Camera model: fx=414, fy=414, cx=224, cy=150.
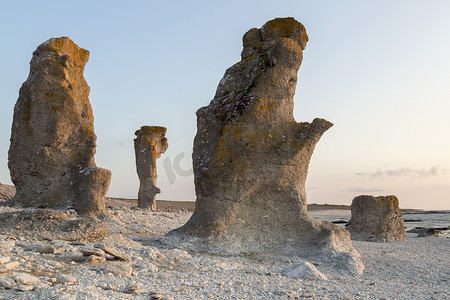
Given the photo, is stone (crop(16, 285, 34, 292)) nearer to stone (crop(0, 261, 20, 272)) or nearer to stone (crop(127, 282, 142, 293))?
stone (crop(0, 261, 20, 272))

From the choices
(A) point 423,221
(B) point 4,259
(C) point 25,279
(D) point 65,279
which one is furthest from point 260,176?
(A) point 423,221

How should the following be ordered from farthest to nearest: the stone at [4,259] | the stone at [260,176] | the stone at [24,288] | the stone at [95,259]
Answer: the stone at [260,176], the stone at [95,259], the stone at [4,259], the stone at [24,288]

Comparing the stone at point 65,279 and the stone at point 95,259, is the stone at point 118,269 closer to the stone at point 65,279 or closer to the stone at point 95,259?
the stone at point 95,259

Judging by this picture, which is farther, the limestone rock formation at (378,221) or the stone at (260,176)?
the limestone rock formation at (378,221)

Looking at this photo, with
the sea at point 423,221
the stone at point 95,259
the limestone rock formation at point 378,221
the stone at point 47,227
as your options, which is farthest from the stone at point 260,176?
the sea at point 423,221

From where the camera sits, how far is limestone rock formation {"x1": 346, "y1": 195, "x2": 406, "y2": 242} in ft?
47.8

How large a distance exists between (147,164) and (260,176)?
13.4 metres

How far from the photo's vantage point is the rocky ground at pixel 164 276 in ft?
15.1

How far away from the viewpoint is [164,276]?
573cm

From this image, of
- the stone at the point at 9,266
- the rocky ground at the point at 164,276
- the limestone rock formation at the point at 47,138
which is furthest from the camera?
the limestone rock formation at the point at 47,138

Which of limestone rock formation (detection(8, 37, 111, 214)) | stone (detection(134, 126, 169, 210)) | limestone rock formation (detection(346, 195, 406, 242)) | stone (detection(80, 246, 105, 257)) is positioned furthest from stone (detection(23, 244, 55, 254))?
stone (detection(134, 126, 169, 210))

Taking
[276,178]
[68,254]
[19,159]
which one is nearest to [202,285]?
[68,254]

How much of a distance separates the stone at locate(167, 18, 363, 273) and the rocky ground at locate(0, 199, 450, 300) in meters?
0.86

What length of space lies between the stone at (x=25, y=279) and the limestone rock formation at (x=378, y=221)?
1235 cm
